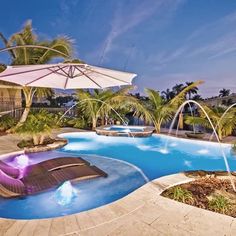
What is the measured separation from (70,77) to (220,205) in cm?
516

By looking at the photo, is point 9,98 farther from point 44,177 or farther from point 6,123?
point 44,177

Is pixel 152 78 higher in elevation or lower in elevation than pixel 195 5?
lower

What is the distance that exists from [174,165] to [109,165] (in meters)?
2.23

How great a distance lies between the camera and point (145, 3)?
603 inches

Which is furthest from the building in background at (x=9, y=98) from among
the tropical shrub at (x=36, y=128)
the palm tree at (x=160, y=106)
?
the palm tree at (x=160, y=106)

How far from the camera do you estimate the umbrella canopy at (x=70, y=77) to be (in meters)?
5.68

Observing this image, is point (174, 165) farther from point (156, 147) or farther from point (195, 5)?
point (195, 5)

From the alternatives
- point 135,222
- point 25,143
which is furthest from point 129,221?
point 25,143

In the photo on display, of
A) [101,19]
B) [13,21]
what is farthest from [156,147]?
[13,21]

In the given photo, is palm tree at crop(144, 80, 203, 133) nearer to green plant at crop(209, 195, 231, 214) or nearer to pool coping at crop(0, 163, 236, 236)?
green plant at crop(209, 195, 231, 214)

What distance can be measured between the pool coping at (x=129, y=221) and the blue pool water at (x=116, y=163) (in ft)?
3.06

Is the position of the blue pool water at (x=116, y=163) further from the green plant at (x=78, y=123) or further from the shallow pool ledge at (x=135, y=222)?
the green plant at (x=78, y=123)

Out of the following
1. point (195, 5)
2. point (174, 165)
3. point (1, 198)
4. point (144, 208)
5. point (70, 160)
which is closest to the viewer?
point (144, 208)

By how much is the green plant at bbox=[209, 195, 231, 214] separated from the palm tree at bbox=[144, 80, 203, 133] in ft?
26.6
